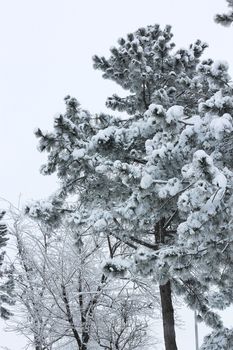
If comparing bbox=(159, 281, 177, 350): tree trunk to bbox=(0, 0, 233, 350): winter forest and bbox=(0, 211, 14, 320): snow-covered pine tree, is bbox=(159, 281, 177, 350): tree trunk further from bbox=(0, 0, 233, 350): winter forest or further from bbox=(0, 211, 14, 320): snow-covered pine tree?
bbox=(0, 211, 14, 320): snow-covered pine tree

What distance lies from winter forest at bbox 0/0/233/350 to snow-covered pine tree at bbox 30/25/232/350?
25 mm

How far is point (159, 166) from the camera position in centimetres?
728

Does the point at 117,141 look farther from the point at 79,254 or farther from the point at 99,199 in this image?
the point at 79,254

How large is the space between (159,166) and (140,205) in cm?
73

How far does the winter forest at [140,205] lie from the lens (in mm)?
6363

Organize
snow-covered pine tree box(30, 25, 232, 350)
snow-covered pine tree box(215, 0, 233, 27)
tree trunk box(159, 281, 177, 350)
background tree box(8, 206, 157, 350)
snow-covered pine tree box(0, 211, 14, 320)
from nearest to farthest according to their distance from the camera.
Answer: snow-covered pine tree box(30, 25, 232, 350), snow-covered pine tree box(215, 0, 233, 27), tree trunk box(159, 281, 177, 350), background tree box(8, 206, 157, 350), snow-covered pine tree box(0, 211, 14, 320)

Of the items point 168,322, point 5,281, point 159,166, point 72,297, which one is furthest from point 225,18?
point 5,281

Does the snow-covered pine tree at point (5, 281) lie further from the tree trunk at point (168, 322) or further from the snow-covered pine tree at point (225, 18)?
the snow-covered pine tree at point (225, 18)

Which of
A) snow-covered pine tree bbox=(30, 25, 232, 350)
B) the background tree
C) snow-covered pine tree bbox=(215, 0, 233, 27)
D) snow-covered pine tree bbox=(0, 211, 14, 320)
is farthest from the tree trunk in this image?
snow-covered pine tree bbox=(0, 211, 14, 320)

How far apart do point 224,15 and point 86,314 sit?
8.95 m

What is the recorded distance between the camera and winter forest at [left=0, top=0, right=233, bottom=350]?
6363 millimetres

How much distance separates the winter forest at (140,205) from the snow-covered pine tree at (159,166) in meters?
0.02

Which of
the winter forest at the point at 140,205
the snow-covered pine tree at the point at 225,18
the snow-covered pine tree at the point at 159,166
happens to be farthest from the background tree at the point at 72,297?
the snow-covered pine tree at the point at 225,18

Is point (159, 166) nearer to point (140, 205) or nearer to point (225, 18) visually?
point (140, 205)
